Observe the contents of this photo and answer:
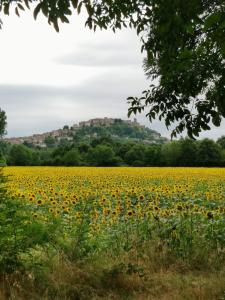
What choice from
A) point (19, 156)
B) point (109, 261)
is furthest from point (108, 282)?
point (19, 156)

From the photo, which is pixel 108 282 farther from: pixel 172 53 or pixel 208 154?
Answer: pixel 208 154

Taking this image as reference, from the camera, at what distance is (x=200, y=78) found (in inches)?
158

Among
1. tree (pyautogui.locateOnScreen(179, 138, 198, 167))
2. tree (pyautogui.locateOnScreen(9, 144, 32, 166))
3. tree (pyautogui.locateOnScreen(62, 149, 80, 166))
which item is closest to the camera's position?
tree (pyautogui.locateOnScreen(62, 149, 80, 166))

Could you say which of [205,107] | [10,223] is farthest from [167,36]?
[10,223]

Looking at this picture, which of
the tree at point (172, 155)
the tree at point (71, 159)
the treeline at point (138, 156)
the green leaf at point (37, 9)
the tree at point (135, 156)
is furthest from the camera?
the tree at point (135, 156)

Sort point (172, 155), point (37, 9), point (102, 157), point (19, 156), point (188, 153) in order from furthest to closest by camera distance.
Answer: point (19, 156) → point (188, 153) → point (172, 155) → point (102, 157) → point (37, 9)

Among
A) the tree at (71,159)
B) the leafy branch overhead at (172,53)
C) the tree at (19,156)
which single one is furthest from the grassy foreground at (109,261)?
the tree at (19,156)

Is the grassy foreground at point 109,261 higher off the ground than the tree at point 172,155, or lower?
lower

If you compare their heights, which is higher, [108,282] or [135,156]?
[135,156]

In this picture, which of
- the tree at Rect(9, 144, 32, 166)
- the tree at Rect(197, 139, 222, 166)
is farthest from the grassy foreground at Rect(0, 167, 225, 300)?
the tree at Rect(9, 144, 32, 166)

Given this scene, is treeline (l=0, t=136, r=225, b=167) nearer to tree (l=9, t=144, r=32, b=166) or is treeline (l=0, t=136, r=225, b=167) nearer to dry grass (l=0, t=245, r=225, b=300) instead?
tree (l=9, t=144, r=32, b=166)

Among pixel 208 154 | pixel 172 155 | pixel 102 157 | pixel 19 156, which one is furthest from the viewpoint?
pixel 19 156

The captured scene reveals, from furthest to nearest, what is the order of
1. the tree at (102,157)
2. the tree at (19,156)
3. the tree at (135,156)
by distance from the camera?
the tree at (19,156), the tree at (135,156), the tree at (102,157)

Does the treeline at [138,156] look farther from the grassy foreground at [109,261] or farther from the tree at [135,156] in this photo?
the grassy foreground at [109,261]
